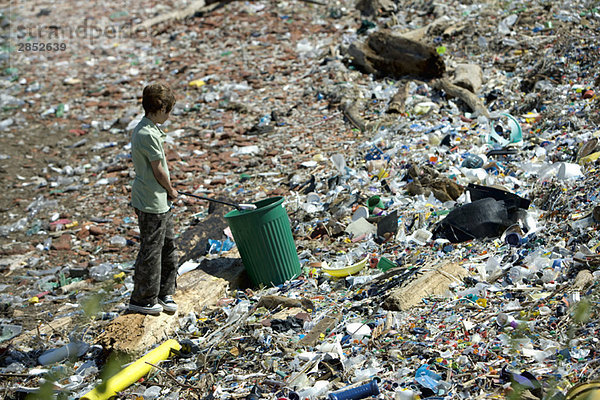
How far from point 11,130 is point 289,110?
4.08 m

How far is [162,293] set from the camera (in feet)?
12.7

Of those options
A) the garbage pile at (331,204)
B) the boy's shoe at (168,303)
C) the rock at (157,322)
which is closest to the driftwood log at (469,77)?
the garbage pile at (331,204)

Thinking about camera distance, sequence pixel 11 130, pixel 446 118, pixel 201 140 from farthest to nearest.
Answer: pixel 11 130
pixel 201 140
pixel 446 118

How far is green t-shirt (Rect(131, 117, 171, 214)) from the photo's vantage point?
3.46 m

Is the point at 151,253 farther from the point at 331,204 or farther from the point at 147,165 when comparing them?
the point at 331,204

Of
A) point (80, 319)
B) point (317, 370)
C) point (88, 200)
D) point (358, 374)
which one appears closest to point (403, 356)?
point (358, 374)

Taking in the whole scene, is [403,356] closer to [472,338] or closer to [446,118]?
[472,338]

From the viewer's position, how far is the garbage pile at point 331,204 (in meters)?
3.06

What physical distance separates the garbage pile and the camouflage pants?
19cm

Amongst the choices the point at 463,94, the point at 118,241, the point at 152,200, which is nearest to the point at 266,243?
the point at 152,200

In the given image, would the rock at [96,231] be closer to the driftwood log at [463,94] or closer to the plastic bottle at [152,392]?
the plastic bottle at [152,392]

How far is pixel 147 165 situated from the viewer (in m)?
3.53

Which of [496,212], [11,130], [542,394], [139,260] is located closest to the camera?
[542,394]

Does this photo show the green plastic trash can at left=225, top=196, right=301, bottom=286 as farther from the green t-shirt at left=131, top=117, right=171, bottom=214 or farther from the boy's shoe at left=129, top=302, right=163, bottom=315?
the boy's shoe at left=129, top=302, right=163, bottom=315
